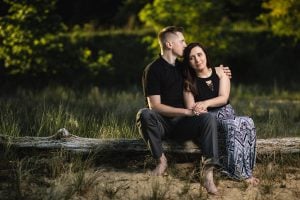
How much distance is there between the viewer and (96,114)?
9.75 metres

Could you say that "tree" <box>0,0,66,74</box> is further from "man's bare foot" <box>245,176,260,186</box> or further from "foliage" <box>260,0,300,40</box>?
"man's bare foot" <box>245,176,260,186</box>

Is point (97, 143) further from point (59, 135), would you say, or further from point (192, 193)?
point (192, 193)

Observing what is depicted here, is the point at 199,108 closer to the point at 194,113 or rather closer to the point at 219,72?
the point at 194,113

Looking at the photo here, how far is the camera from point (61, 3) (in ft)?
72.9

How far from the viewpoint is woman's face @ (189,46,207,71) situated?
671cm

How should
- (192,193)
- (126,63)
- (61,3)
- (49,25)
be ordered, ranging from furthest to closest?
(61,3), (126,63), (49,25), (192,193)

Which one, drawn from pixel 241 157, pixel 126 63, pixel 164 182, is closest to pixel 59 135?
pixel 164 182

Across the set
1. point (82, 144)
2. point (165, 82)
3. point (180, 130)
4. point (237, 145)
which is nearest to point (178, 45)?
point (165, 82)

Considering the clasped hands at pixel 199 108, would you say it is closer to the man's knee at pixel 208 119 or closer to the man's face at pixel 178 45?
the man's knee at pixel 208 119

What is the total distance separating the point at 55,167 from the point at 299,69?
1334 cm

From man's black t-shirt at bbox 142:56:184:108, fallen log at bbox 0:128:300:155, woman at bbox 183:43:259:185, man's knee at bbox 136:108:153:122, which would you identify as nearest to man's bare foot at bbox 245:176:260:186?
woman at bbox 183:43:259:185

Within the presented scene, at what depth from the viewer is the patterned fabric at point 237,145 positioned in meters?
6.61

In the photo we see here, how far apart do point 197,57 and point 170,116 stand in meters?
0.62

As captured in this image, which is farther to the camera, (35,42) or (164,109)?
(35,42)
